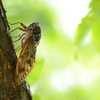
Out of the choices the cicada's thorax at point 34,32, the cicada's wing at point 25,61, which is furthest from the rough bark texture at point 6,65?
the cicada's thorax at point 34,32

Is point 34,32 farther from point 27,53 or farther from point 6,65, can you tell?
point 6,65

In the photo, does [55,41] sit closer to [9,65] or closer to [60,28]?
[60,28]

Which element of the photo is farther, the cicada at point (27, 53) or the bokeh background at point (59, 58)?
the bokeh background at point (59, 58)

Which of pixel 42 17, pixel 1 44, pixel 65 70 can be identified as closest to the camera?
pixel 1 44

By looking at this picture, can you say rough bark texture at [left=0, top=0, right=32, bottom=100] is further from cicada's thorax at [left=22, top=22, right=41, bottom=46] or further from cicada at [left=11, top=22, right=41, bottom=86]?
cicada's thorax at [left=22, top=22, right=41, bottom=46]

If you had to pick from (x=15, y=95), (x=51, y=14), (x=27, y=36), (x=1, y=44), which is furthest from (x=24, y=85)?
(x=51, y=14)

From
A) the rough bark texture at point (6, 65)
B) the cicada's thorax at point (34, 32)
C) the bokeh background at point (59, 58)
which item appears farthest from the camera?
the bokeh background at point (59, 58)

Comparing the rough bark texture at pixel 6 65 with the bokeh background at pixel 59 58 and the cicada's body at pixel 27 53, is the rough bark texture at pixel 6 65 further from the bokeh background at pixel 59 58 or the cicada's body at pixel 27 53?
the bokeh background at pixel 59 58

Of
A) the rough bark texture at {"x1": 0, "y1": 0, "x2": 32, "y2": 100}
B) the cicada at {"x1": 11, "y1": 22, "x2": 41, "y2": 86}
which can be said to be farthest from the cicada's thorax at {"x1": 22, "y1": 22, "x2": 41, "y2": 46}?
the rough bark texture at {"x1": 0, "y1": 0, "x2": 32, "y2": 100}
